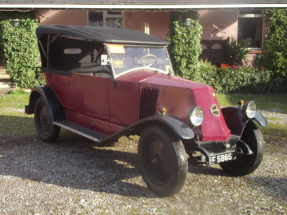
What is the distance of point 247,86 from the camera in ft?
38.2

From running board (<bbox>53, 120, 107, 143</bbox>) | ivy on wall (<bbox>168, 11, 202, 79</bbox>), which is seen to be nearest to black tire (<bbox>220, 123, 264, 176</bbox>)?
running board (<bbox>53, 120, 107, 143</bbox>)

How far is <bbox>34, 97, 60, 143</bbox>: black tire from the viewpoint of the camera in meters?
5.86

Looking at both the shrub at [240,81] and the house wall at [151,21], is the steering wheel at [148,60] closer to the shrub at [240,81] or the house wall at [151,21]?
the shrub at [240,81]

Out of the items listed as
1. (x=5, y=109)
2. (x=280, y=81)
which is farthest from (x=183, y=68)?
(x=5, y=109)

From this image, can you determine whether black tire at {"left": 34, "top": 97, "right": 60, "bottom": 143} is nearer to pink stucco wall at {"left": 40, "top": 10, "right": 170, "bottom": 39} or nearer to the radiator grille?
the radiator grille

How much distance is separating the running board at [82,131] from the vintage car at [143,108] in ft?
0.05

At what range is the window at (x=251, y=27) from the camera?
14384 mm

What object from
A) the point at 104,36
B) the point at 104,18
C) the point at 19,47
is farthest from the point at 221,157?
the point at 104,18

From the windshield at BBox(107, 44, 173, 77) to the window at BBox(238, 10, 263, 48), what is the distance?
9918 millimetres

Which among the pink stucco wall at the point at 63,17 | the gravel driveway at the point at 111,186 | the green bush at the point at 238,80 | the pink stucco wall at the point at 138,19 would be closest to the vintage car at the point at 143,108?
the gravel driveway at the point at 111,186

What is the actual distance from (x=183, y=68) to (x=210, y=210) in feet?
28.0

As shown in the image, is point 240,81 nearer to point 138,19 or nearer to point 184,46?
point 184,46

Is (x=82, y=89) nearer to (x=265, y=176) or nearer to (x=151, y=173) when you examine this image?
(x=151, y=173)

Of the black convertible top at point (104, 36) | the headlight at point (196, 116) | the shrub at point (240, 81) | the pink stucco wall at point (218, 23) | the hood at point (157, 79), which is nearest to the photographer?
the headlight at point (196, 116)
